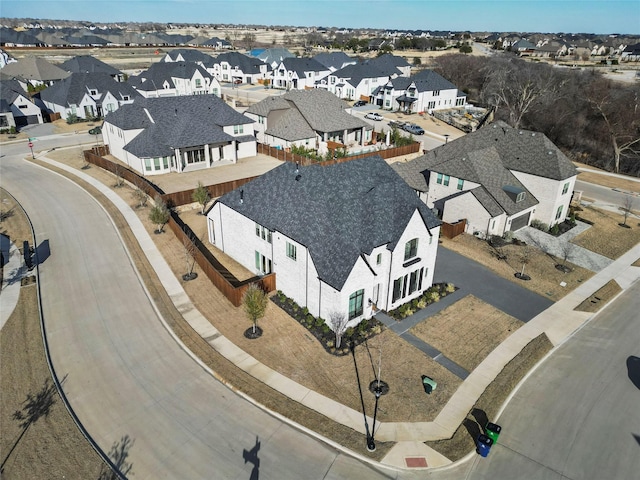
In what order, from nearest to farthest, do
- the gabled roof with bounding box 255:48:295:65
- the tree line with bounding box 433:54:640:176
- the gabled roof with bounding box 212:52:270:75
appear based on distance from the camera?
the tree line with bounding box 433:54:640:176 < the gabled roof with bounding box 212:52:270:75 < the gabled roof with bounding box 255:48:295:65

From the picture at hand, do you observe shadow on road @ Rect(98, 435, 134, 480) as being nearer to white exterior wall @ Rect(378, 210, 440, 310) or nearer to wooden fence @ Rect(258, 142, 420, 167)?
white exterior wall @ Rect(378, 210, 440, 310)

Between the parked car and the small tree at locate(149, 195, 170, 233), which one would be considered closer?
the small tree at locate(149, 195, 170, 233)

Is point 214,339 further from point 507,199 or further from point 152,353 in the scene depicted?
point 507,199

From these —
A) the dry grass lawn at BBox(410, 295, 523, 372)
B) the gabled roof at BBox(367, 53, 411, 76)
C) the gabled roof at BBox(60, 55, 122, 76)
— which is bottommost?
the dry grass lawn at BBox(410, 295, 523, 372)

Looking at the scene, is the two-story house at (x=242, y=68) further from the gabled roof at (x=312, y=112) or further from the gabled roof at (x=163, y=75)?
the gabled roof at (x=312, y=112)

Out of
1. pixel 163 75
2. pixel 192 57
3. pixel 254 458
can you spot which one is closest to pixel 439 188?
pixel 254 458

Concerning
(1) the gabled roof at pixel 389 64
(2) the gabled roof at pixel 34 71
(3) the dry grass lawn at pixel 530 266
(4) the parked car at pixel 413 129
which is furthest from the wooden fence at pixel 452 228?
(2) the gabled roof at pixel 34 71

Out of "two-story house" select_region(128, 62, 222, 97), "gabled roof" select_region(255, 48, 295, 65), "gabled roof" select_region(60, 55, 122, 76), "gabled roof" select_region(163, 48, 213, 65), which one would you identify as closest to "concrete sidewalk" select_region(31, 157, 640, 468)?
"two-story house" select_region(128, 62, 222, 97)
